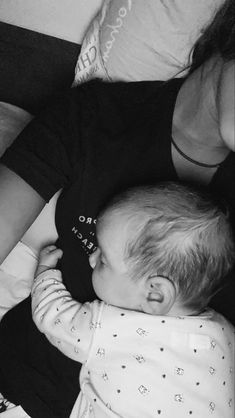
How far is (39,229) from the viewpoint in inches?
51.1

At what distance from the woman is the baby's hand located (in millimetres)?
104

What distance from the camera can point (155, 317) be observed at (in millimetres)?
973

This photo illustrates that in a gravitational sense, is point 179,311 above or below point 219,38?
below

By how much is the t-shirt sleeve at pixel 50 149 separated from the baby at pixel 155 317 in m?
0.14

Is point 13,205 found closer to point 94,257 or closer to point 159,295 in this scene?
point 94,257

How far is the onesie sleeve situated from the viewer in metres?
0.99

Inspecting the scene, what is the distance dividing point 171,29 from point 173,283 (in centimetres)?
63

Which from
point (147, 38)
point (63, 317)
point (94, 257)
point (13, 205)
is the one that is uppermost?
point (147, 38)

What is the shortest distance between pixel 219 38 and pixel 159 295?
561mm

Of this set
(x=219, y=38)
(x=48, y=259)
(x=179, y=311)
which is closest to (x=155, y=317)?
(x=179, y=311)

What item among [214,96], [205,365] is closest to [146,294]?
[205,365]

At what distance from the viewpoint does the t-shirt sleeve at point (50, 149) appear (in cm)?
101

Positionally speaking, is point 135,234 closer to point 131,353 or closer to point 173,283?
point 173,283

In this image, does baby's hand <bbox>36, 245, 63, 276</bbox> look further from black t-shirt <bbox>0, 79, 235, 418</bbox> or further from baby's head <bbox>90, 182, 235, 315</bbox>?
baby's head <bbox>90, 182, 235, 315</bbox>
